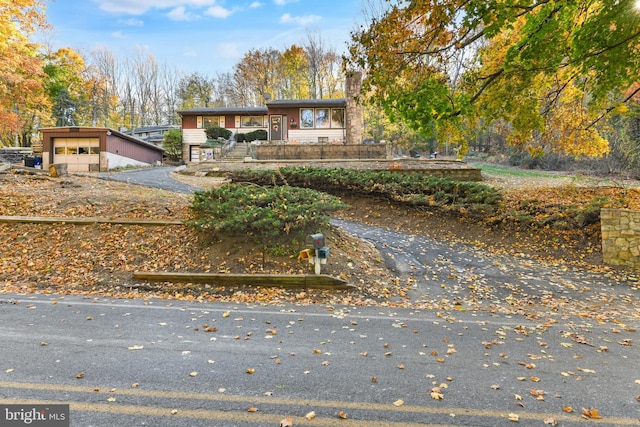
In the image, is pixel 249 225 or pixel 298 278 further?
pixel 249 225

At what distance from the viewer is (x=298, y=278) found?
22.9ft

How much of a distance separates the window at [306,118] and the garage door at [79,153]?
1505 cm

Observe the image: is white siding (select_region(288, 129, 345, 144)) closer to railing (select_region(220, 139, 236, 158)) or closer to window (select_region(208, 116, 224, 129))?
railing (select_region(220, 139, 236, 158))

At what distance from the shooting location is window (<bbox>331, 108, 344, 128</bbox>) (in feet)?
100.0

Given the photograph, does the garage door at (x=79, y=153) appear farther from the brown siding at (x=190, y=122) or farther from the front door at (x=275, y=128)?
the front door at (x=275, y=128)

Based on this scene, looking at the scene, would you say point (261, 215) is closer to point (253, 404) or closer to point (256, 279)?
point (256, 279)

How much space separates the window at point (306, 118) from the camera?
30719 millimetres

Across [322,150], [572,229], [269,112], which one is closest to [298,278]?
[572,229]

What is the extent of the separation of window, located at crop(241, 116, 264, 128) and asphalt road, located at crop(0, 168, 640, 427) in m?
29.1

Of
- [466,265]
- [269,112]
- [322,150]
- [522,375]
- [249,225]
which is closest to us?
[522,375]

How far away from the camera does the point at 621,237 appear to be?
346 inches

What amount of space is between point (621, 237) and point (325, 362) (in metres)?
8.58

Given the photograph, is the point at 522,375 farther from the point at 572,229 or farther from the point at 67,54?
the point at 67,54

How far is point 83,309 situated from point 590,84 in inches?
555
